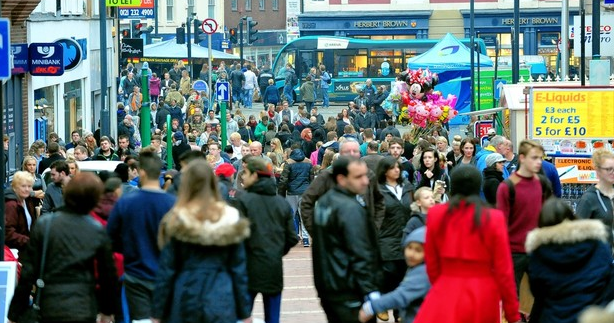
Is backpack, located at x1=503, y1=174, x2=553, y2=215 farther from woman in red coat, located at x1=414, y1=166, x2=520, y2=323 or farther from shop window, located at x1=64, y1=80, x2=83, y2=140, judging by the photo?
shop window, located at x1=64, y1=80, x2=83, y2=140

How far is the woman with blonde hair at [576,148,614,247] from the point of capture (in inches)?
481

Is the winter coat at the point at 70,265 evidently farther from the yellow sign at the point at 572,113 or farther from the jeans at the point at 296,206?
the jeans at the point at 296,206

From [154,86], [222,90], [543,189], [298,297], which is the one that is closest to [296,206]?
[298,297]

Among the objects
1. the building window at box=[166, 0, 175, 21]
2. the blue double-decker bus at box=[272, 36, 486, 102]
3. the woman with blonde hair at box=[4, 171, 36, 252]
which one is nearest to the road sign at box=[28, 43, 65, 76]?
the woman with blonde hair at box=[4, 171, 36, 252]

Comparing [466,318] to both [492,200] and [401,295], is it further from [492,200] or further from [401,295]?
[492,200]

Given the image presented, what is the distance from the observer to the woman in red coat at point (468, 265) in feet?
30.0

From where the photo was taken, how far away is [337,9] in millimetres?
80375

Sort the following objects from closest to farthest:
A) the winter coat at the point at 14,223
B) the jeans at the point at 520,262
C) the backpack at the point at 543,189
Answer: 1. the backpack at the point at 543,189
2. the jeans at the point at 520,262
3. the winter coat at the point at 14,223

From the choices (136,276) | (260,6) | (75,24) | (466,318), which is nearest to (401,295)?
(466,318)

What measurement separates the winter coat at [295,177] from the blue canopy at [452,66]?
86.8ft

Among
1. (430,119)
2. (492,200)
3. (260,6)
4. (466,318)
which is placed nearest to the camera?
(466,318)

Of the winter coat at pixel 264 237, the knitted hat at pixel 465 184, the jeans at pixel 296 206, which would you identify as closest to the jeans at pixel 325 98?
the jeans at pixel 296 206

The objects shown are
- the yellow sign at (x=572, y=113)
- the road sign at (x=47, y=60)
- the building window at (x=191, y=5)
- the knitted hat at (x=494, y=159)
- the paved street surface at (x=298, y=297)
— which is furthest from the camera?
the building window at (x=191, y=5)

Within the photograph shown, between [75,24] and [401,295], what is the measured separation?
2960 centimetres
